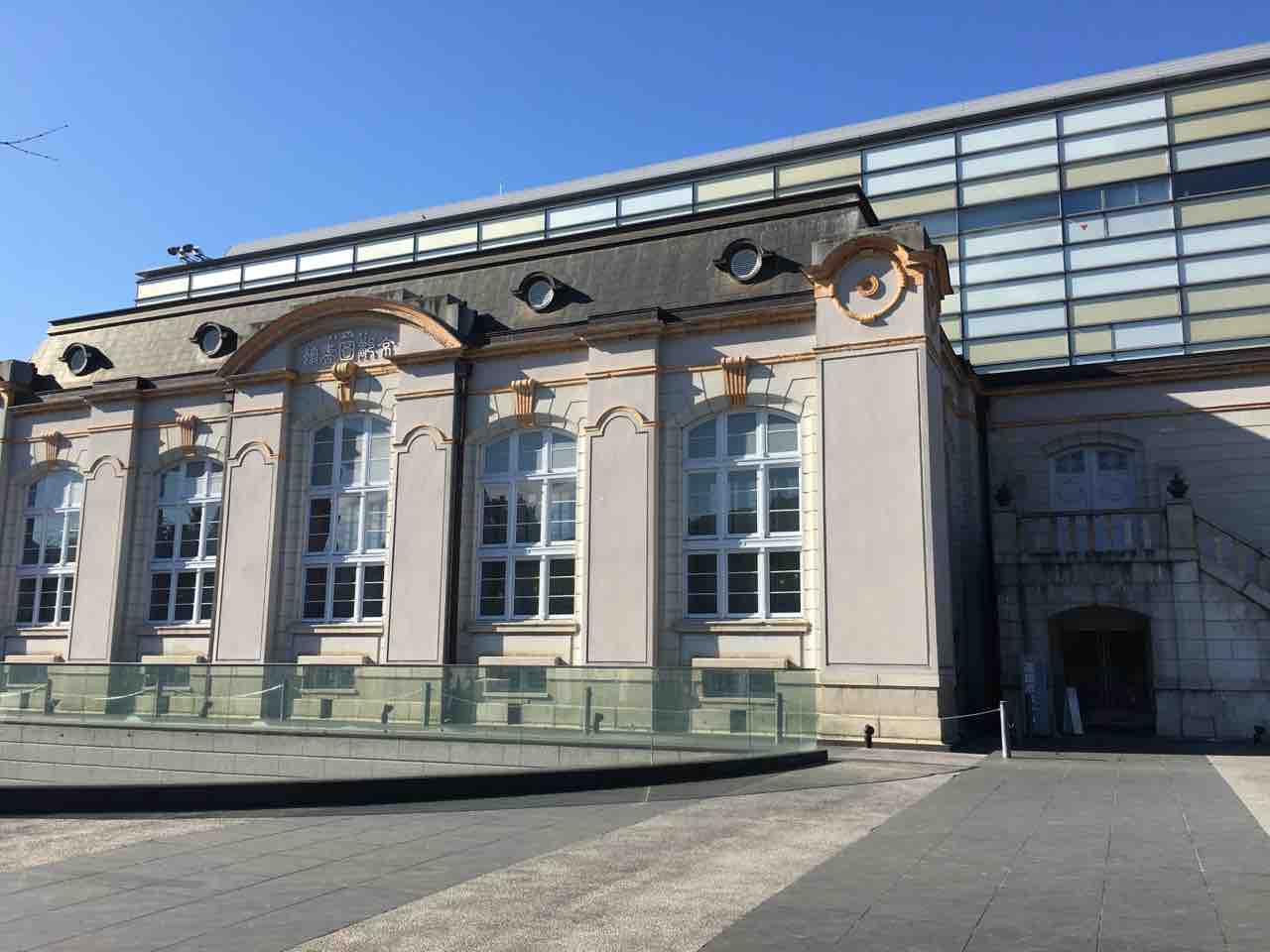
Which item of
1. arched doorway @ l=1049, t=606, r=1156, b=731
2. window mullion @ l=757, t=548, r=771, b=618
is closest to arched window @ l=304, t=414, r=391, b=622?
window mullion @ l=757, t=548, r=771, b=618

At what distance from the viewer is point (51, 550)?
1248 inches

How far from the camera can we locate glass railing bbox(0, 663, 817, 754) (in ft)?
57.1

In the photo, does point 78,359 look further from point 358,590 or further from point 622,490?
point 622,490

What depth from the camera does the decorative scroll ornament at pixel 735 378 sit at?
2331cm

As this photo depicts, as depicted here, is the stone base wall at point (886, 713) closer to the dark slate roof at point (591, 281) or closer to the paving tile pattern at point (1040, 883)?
the paving tile pattern at point (1040, 883)

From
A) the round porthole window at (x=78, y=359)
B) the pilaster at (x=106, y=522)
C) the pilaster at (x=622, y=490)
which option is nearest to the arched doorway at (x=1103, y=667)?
the pilaster at (x=622, y=490)

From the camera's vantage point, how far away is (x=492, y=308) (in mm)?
27047

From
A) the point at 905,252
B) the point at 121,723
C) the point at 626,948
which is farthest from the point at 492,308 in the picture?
the point at 626,948

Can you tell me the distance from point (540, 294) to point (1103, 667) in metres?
15.9

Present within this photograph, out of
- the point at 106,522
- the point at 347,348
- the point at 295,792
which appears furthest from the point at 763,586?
the point at 106,522

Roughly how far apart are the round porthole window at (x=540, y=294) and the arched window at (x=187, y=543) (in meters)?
9.75

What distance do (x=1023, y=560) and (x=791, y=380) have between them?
650cm

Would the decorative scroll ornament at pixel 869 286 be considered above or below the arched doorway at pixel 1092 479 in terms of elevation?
above

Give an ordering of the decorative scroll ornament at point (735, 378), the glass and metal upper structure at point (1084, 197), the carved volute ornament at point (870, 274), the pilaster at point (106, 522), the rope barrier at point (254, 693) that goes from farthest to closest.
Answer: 1. the glass and metal upper structure at point (1084, 197)
2. the pilaster at point (106, 522)
3. the decorative scroll ornament at point (735, 378)
4. the carved volute ornament at point (870, 274)
5. the rope barrier at point (254, 693)
